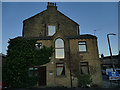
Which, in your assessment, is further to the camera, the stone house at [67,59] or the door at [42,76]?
the stone house at [67,59]

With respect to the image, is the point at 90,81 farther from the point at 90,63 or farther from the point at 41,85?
the point at 41,85

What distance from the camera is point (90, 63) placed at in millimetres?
12945

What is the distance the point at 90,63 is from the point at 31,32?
43.4 ft

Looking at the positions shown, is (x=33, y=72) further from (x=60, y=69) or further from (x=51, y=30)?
(x=51, y=30)

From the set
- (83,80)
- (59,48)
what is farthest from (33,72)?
(83,80)

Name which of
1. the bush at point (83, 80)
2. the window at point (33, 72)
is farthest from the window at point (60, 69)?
the window at point (33, 72)

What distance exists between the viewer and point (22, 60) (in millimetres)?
10969

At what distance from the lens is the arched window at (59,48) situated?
13.3 m

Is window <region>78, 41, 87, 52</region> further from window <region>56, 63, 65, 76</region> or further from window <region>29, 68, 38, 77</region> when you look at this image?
window <region>29, 68, 38, 77</region>

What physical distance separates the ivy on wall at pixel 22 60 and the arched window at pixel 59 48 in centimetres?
123

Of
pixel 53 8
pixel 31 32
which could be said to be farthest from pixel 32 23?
pixel 53 8

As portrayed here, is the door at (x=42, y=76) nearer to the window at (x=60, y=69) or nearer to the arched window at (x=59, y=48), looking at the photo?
the window at (x=60, y=69)

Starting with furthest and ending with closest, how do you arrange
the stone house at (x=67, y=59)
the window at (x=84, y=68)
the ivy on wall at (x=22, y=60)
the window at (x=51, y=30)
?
the window at (x=51, y=30) → the window at (x=84, y=68) → the stone house at (x=67, y=59) → the ivy on wall at (x=22, y=60)

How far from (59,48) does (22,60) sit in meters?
5.31
